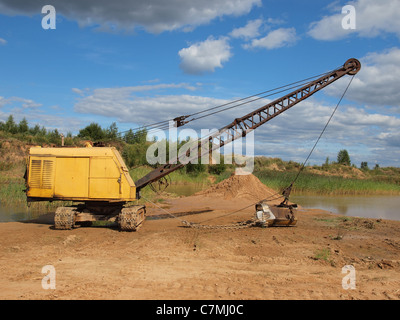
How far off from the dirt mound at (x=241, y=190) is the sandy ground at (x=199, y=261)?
6774 mm

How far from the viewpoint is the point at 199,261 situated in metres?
7.12

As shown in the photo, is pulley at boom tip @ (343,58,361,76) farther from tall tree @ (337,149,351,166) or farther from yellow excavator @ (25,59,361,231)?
tall tree @ (337,149,351,166)

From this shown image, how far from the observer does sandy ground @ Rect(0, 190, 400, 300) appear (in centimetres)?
525

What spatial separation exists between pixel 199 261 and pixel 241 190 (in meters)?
12.0

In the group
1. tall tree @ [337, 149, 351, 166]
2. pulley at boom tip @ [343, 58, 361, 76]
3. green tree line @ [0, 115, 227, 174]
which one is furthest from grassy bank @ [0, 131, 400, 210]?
tall tree @ [337, 149, 351, 166]

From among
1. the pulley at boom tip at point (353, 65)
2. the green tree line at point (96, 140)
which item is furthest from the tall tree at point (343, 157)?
the pulley at boom tip at point (353, 65)

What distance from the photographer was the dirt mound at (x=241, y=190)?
18.7m

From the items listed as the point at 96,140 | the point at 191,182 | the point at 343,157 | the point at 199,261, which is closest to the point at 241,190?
the point at 199,261

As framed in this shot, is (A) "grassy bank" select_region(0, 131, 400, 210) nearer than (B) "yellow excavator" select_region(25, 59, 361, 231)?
No

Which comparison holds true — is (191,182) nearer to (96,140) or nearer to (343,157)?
(96,140)

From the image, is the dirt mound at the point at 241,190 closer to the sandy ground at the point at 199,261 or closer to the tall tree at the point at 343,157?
the sandy ground at the point at 199,261

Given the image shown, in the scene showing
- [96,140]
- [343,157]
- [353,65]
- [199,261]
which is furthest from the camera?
[343,157]

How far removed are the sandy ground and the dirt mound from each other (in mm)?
6774
